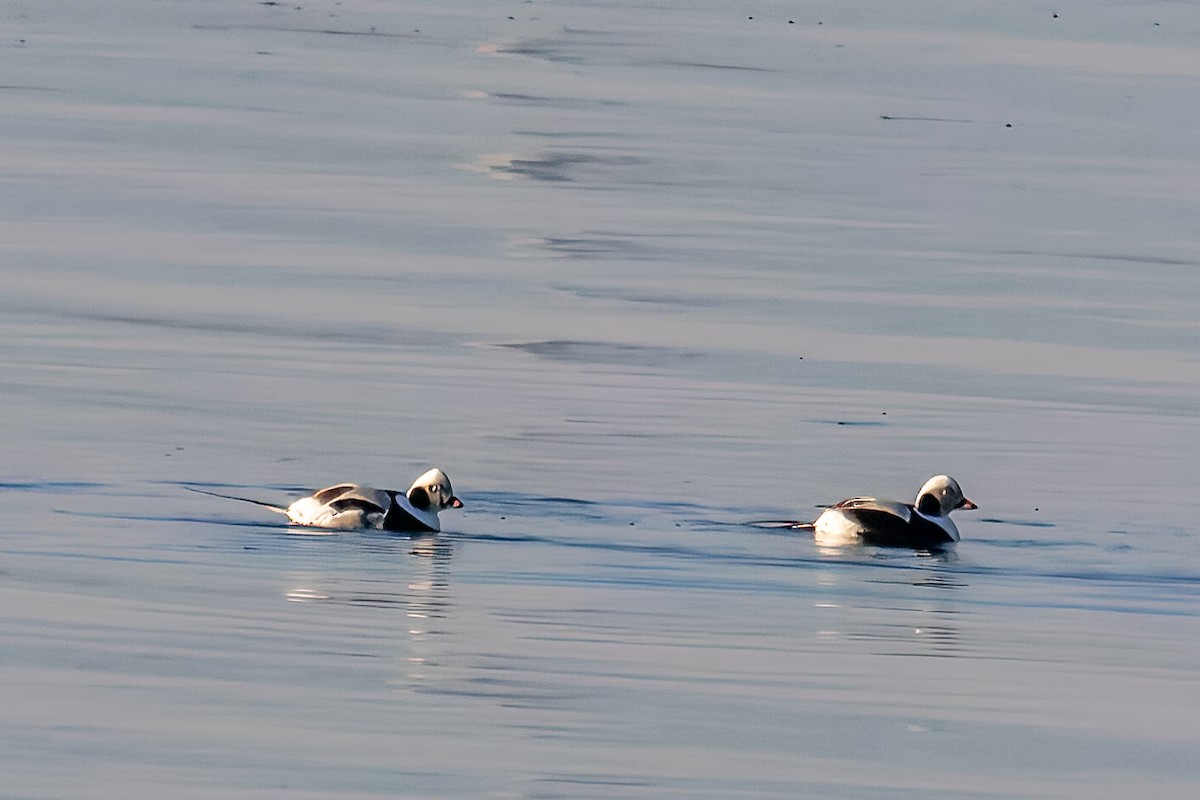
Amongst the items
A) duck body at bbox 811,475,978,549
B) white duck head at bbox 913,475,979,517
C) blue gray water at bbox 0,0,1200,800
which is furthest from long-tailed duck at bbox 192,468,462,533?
white duck head at bbox 913,475,979,517

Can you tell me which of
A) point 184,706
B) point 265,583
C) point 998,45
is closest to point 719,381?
point 265,583

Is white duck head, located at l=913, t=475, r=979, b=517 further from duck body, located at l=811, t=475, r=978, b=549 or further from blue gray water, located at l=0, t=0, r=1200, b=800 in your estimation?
blue gray water, located at l=0, t=0, r=1200, b=800

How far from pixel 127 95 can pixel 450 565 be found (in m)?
13.1

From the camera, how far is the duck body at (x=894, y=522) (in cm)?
1100

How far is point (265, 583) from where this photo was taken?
9742 mm

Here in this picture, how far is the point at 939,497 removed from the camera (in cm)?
1145

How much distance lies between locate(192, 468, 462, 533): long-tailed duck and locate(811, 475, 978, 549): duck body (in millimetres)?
1365

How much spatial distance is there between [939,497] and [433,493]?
1.88 meters

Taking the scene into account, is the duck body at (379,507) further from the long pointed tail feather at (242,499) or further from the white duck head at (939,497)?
the white duck head at (939,497)

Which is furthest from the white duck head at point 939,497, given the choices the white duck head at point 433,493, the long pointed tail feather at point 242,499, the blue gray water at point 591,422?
the long pointed tail feather at point 242,499

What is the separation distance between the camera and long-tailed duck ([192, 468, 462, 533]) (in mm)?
10984

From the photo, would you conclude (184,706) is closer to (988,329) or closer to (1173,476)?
(1173,476)

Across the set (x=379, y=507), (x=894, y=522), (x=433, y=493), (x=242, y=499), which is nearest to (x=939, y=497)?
(x=894, y=522)

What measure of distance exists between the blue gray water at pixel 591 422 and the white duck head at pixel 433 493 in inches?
5.0
